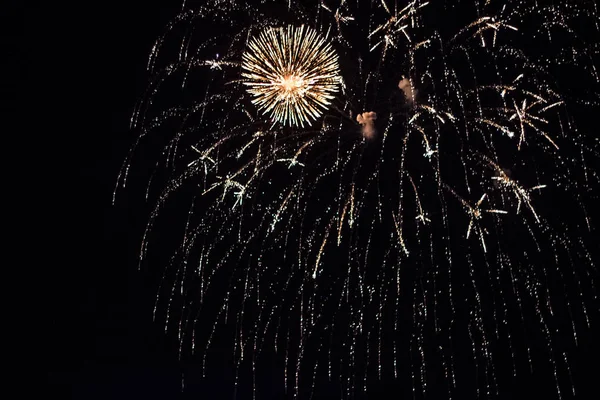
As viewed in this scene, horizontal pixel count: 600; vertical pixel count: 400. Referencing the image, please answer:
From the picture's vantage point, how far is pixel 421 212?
5684 millimetres

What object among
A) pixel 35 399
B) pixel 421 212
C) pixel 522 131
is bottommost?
pixel 35 399

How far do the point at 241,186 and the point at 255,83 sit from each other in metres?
1.16

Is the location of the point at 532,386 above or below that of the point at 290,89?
below

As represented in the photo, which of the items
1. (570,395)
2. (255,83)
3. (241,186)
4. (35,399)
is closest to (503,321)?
(570,395)

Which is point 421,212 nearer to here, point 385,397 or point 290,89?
point 290,89

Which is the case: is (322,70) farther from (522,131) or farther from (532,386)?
(532,386)

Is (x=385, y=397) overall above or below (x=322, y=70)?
below

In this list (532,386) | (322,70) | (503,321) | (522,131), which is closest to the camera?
(522,131)

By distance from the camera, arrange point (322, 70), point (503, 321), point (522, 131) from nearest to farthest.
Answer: point (522, 131)
point (322, 70)
point (503, 321)

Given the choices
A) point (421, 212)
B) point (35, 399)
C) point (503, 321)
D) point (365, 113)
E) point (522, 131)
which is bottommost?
point (35, 399)

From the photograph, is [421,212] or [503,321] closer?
[421,212]

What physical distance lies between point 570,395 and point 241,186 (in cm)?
659

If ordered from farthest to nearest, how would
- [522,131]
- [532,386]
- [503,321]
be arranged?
[532,386] < [503,321] < [522,131]

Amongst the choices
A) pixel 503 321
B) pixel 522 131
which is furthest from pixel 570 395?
pixel 522 131
